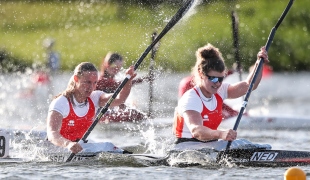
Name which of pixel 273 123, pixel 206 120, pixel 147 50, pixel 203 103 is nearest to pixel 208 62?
pixel 203 103

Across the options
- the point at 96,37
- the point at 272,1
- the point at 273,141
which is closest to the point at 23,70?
the point at 96,37

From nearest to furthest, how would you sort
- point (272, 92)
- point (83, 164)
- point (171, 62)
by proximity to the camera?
point (83, 164) → point (272, 92) → point (171, 62)

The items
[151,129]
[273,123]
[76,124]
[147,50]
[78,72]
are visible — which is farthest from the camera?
[273,123]

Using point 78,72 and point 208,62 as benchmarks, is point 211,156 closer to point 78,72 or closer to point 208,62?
point 208,62

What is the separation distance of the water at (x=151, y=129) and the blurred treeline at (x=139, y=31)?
2.01 m

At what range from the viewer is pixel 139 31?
117 ft

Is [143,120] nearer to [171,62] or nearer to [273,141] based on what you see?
[273,141]

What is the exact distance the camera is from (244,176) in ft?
28.4

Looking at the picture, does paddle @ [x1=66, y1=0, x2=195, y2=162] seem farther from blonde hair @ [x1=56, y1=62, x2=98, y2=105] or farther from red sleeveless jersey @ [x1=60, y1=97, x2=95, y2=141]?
blonde hair @ [x1=56, y1=62, x2=98, y2=105]

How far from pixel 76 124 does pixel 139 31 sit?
25796 millimetres

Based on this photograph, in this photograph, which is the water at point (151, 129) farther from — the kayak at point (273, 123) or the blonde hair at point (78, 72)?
the blonde hair at point (78, 72)

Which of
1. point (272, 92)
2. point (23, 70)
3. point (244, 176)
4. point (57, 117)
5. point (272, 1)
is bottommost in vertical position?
point (244, 176)

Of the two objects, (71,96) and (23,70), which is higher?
(23,70)

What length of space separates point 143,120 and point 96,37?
854 inches
